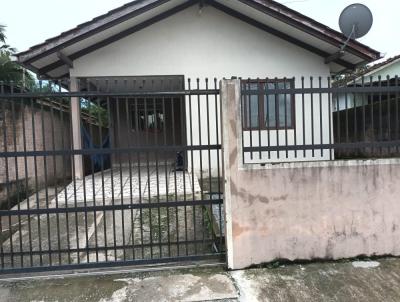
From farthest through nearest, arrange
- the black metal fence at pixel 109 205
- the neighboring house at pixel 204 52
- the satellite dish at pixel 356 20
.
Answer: the neighboring house at pixel 204 52, the satellite dish at pixel 356 20, the black metal fence at pixel 109 205

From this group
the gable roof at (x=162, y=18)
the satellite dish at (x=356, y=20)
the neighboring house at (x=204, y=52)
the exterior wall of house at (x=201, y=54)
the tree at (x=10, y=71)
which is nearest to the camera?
the satellite dish at (x=356, y=20)

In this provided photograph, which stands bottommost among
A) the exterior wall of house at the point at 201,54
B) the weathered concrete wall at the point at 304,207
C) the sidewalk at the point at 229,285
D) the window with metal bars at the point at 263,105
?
the sidewalk at the point at 229,285

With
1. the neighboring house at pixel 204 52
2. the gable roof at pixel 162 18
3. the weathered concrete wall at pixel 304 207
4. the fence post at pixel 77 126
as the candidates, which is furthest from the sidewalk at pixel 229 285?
the gable roof at pixel 162 18

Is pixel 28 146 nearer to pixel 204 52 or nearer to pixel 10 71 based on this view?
pixel 10 71

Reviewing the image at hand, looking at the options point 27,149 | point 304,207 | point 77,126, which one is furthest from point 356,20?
point 27,149

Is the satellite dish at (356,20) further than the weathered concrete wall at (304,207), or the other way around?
the satellite dish at (356,20)

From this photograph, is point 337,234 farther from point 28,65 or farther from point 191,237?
point 28,65

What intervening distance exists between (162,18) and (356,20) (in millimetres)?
4522

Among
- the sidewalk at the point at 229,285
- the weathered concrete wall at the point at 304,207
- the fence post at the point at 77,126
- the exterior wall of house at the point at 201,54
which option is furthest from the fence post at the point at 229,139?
the fence post at the point at 77,126

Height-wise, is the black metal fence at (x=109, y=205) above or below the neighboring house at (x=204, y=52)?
below

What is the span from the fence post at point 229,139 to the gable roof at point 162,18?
488 cm

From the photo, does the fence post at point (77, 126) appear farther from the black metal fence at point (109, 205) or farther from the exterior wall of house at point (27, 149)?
the black metal fence at point (109, 205)

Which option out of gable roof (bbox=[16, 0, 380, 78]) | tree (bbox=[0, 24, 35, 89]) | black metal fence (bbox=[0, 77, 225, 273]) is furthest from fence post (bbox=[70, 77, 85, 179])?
tree (bbox=[0, 24, 35, 89])

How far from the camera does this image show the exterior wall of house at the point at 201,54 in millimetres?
9023
